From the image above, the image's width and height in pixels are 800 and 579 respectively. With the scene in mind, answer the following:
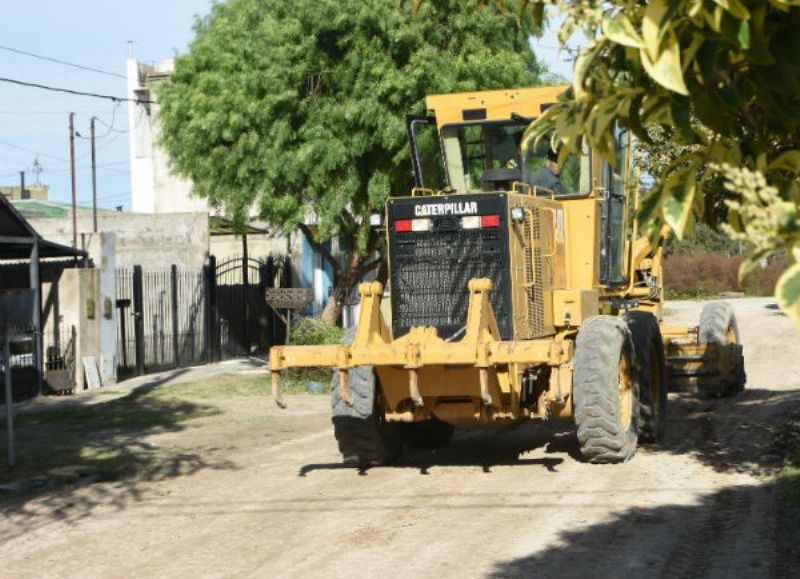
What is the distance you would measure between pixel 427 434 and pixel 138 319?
1187 centimetres

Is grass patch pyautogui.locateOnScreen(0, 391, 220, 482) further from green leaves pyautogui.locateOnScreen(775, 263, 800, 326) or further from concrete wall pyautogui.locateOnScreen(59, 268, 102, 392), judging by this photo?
green leaves pyautogui.locateOnScreen(775, 263, 800, 326)

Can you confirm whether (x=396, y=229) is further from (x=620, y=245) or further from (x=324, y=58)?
(x=324, y=58)

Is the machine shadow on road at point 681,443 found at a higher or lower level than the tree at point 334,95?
lower

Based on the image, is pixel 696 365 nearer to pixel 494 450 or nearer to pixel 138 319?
pixel 494 450

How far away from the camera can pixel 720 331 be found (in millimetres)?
16844

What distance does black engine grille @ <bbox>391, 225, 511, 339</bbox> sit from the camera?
38.9 feet

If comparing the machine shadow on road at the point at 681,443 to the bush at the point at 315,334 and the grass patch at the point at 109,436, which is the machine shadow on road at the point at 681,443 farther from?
the bush at the point at 315,334

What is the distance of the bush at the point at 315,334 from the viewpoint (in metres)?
21.7

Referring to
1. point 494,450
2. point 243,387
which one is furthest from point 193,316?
point 494,450

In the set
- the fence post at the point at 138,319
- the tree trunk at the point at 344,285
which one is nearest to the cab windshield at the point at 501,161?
the tree trunk at the point at 344,285

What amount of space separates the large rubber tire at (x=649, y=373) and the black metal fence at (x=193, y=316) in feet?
41.5

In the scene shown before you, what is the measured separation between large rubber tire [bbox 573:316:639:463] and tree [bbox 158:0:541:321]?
30.2ft

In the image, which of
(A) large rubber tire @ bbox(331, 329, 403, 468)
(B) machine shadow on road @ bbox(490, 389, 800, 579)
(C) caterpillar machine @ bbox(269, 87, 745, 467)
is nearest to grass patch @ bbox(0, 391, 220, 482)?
(A) large rubber tire @ bbox(331, 329, 403, 468)

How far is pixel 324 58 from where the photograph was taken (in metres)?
21.2
